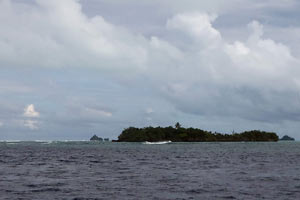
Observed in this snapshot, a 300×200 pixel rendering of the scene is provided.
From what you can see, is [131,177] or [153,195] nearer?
[153,195]

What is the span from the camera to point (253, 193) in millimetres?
37625

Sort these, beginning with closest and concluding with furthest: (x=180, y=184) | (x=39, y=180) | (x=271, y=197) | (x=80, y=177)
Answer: (x=271, y=197), (x=180, y=184), (x=39, y=180), (x=80, y=177)

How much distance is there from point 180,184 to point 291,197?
12848 mm

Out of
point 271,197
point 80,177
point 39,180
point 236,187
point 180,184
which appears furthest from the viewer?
point 80,177

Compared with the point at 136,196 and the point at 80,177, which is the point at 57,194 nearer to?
the point at 136,196

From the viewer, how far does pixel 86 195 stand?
3656cm

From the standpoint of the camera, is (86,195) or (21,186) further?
(21,186)

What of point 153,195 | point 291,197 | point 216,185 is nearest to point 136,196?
point 153,195

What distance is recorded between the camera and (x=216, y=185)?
4331 centimetres

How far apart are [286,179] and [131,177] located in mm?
19837

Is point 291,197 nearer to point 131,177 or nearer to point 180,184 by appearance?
point 180,184

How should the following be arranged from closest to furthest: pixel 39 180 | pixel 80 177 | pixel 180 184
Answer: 1. pixel 180 184
2. pixel 39 180
3. pixel 80 177

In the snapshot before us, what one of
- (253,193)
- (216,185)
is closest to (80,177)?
(216,185)

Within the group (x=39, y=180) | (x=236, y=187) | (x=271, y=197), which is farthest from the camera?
(x=39, y=180)
